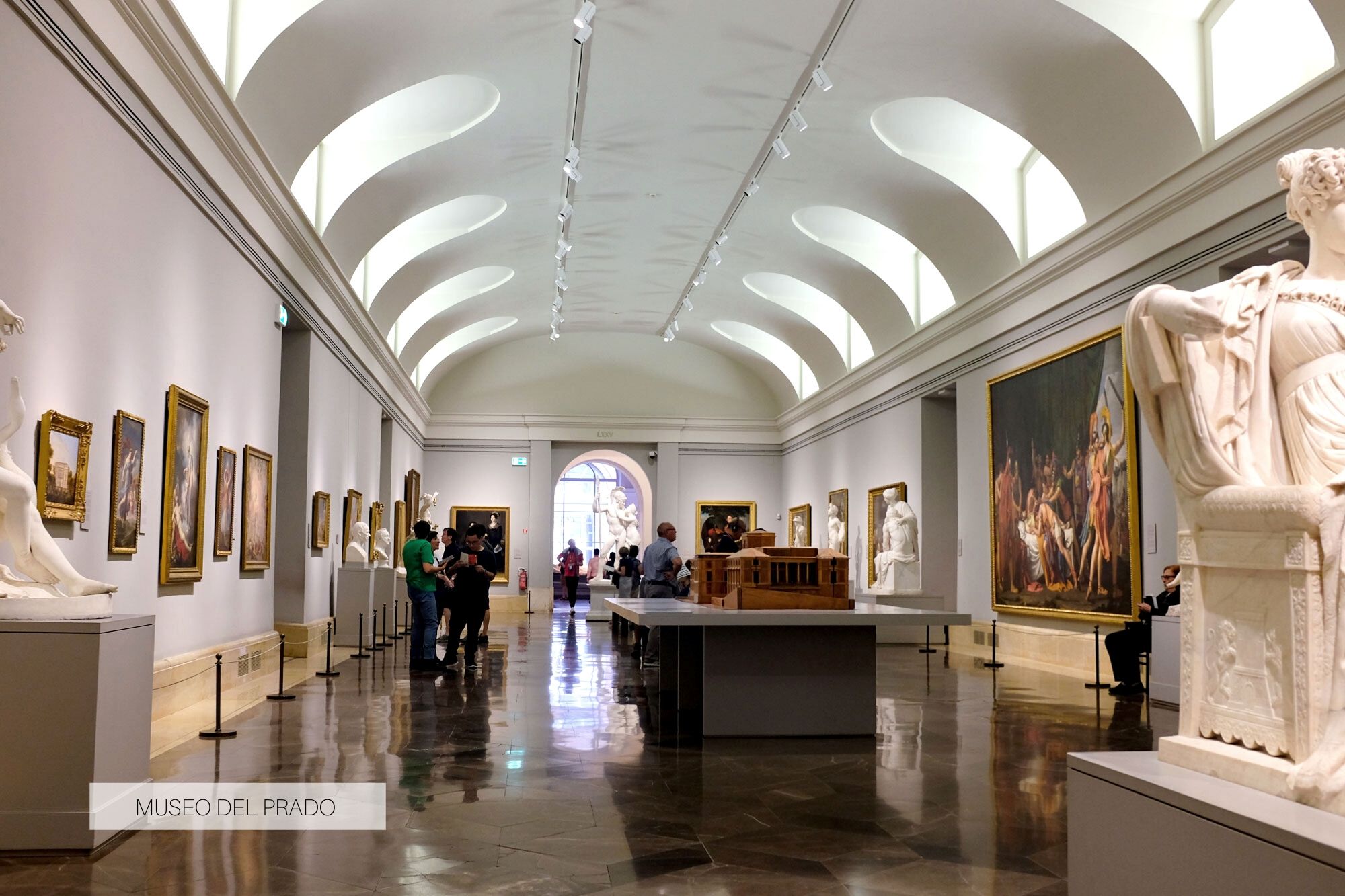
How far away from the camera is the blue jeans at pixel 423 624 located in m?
13.7

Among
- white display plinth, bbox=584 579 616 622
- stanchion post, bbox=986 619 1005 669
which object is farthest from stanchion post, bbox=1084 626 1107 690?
white display plinth, bbox=584 579 616 622

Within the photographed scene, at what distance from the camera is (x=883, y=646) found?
18.6 meters

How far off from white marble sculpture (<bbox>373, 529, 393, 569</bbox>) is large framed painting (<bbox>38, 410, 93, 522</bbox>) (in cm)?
1120

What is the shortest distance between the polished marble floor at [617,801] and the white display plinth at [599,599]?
14.2m

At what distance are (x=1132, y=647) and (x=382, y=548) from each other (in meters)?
12.5

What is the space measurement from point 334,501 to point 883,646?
920 centimetres

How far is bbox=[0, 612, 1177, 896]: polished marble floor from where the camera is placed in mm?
4559

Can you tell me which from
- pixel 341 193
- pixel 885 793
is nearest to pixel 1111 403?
pixel 885 793

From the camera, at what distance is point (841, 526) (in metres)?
24.9

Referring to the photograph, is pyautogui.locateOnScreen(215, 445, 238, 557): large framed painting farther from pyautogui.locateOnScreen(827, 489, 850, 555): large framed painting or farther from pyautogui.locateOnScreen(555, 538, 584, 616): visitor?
pyautogui.locateOnScreen(555, 538, 584, 616): visitor

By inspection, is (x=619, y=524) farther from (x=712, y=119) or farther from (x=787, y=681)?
(x=787, y=681)

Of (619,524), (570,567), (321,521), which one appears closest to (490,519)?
(570,567)

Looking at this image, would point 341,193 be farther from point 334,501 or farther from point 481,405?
point 481,405

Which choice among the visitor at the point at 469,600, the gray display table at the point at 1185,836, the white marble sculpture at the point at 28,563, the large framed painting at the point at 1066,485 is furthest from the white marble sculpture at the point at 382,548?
the gray display table at the point at 1185,836
